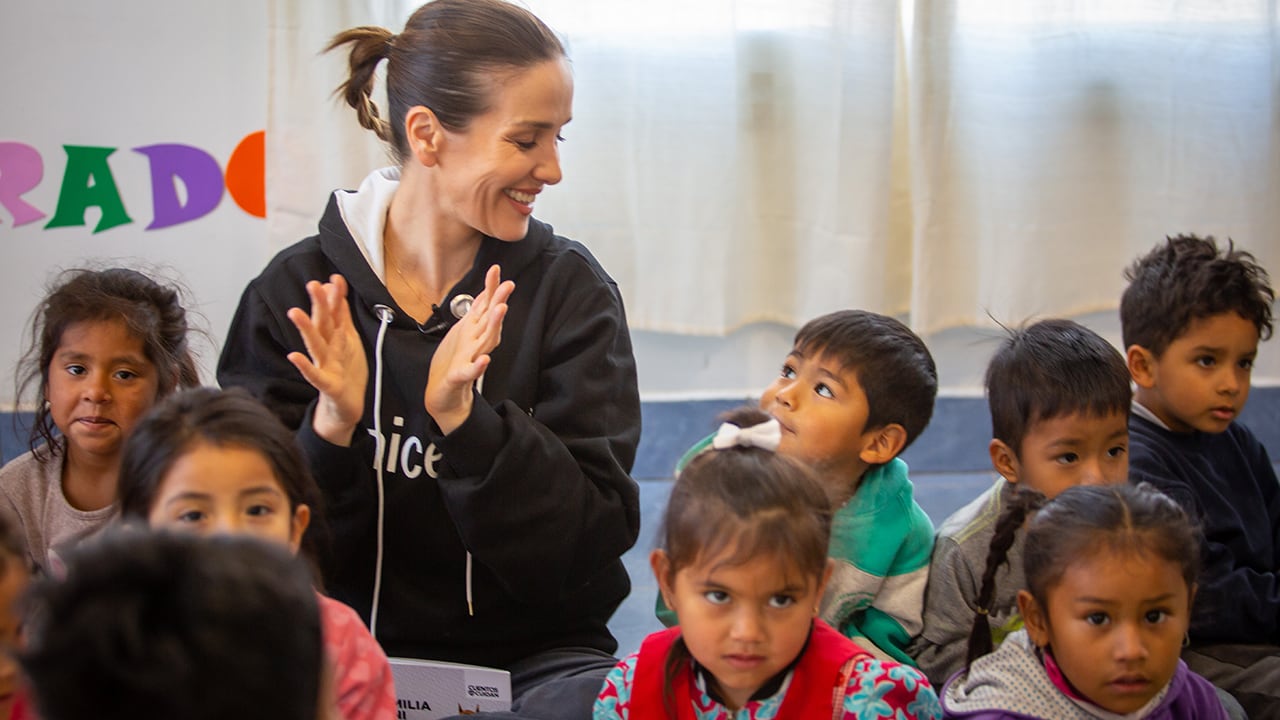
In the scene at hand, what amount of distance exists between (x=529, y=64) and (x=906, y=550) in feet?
2.73

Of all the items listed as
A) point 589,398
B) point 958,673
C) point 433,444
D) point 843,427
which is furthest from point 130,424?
point 958,673

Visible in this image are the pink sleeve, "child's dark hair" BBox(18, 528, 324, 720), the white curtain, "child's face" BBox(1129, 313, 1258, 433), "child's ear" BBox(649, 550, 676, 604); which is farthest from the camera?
the white curtain

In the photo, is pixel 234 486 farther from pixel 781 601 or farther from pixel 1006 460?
pixel 1006 460

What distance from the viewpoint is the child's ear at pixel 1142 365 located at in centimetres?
197

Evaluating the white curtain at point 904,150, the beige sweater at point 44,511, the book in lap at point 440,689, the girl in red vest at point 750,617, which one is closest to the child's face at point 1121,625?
the girl in red vest at point 750,617

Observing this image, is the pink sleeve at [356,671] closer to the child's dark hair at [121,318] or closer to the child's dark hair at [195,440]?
the child's dark hair at [195,440]

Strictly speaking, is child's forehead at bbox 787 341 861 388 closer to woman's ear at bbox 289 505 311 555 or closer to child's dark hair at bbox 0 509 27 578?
woman's ear at bbox 289 505 311 555

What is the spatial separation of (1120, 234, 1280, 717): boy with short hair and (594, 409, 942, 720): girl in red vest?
2.10 ft

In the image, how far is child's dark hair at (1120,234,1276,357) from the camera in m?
1.94

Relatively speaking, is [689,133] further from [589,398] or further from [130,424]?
[130,424]

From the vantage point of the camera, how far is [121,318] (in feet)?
5.86

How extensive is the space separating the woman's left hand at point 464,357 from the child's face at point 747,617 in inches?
14.8

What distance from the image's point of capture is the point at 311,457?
1647mm

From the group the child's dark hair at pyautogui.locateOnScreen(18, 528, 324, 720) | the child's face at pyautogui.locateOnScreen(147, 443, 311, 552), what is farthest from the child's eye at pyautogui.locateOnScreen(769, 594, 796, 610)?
the child's dark hair at pyautogui.locateOnScreen(18, 528, 324, 720)
